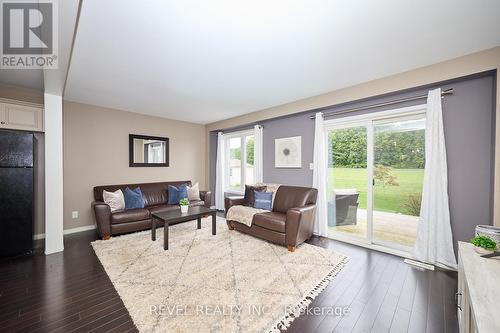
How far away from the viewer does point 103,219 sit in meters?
3.47

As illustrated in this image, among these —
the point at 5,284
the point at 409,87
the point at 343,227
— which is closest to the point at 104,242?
the point at 5,284

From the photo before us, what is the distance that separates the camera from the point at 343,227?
3760 millimetres

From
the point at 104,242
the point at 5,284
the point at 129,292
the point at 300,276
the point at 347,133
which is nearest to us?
the point at 129,292

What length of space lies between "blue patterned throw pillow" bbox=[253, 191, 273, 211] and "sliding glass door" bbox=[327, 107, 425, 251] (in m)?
1.12

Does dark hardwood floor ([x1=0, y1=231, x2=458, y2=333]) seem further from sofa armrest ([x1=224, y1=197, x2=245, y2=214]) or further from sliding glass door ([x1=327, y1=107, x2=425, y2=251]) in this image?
sofa armrest ([x1=224, y1=197, x2=245, y2=214])

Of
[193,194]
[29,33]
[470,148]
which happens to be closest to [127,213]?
[193,194]

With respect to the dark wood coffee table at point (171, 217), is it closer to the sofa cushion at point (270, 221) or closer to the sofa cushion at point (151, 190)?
the sofa cushion at point (270, 221)

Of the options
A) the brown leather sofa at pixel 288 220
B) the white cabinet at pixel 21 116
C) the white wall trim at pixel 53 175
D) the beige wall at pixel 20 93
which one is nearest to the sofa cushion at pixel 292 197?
the brown leather sofa at pixel 288 220

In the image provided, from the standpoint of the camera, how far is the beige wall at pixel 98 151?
396cm

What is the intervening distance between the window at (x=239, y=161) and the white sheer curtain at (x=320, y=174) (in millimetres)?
1941

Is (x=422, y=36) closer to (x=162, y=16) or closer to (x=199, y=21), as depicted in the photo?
(x=199, y=21)

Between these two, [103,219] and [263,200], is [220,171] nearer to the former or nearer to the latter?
[263,200]

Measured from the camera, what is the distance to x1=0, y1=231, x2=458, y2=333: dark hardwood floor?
1.66 metres

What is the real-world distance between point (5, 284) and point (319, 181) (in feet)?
14.0
